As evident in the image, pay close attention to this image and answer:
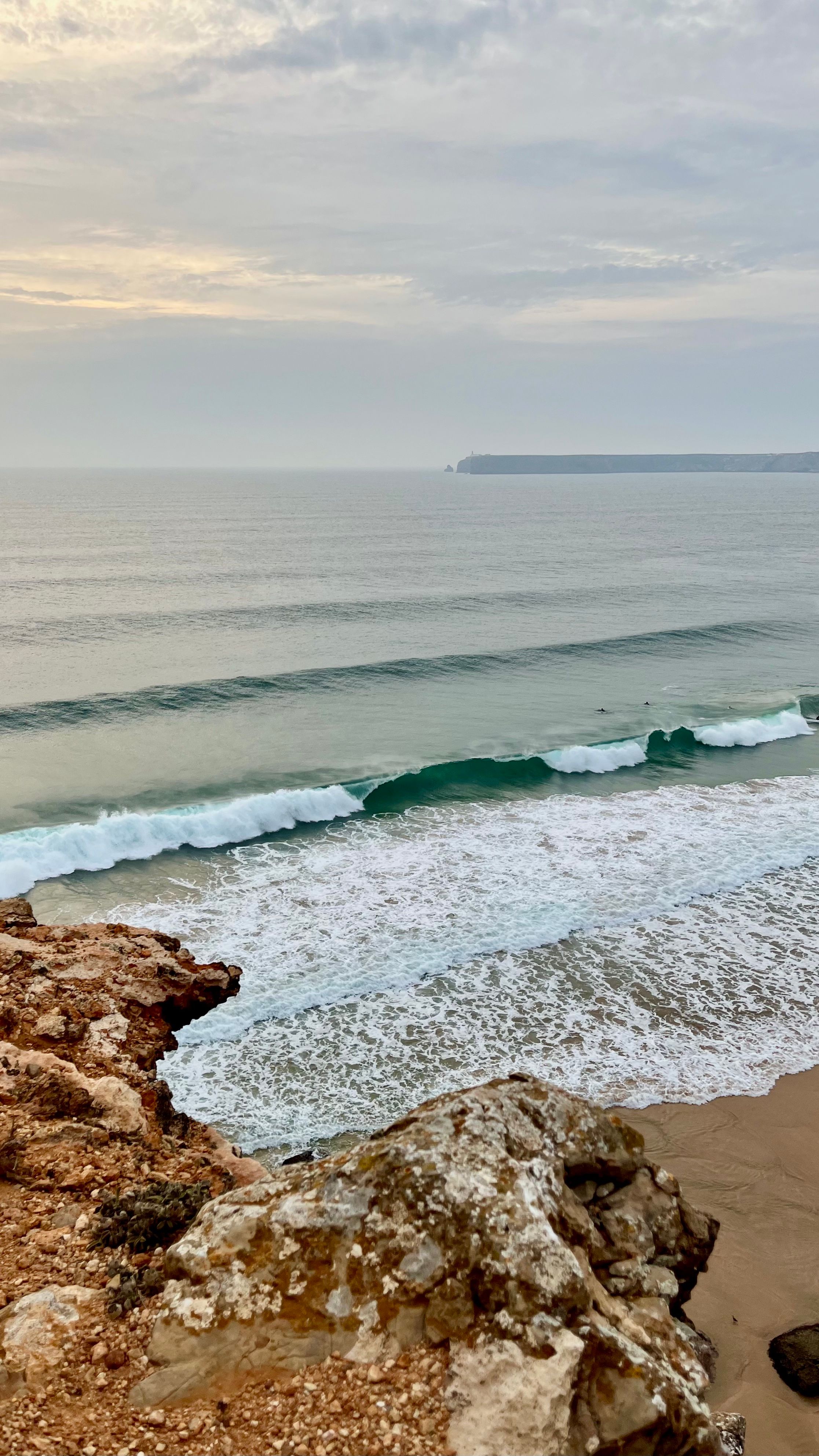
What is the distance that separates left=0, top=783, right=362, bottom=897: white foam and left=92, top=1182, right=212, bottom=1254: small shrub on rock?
13.3 m

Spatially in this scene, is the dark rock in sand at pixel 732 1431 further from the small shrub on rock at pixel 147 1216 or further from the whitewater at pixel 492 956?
the whitewater at pixel 492 956

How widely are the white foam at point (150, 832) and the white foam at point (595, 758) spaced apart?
635 cm

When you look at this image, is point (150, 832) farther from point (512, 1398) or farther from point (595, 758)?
point (512, 1398)

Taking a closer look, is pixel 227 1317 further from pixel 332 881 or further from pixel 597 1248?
pixel 332 881

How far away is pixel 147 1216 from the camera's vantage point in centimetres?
526

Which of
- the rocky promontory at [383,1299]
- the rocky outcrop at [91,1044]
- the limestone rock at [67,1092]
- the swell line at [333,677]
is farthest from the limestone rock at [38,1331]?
the swell line at [333,677]

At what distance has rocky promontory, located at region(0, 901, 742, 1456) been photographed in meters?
3.95

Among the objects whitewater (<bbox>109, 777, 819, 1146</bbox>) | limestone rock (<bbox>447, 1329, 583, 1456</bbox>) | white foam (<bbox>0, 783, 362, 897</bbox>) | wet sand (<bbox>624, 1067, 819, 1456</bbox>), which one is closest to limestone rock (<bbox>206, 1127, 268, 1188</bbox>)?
limestone rock (<bbox>447, 1329, 583, 1456</bbox>)

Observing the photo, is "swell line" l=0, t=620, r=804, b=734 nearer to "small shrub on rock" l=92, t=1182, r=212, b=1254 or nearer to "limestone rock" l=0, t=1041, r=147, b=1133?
"limestone rock" l=0, t=1041, r=147, b=1133

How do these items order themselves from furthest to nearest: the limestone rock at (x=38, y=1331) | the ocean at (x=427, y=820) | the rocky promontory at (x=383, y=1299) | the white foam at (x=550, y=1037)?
the ocean at (x=427, y=820) < the white foam at (x=550, y=1037) < the limestone rock at (x=38, y=1331) < the rocky promontory at (x=383, y=1299)

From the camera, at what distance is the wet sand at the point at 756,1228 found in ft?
23.8

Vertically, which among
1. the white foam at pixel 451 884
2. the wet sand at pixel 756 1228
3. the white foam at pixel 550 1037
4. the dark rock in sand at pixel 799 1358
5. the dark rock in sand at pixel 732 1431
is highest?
the dark rock in sand at pixel 732 1431

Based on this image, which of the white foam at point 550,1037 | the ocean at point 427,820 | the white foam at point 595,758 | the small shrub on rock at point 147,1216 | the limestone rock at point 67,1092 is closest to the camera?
the small shrub on rock at point 147,1216

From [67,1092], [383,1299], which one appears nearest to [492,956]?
[67,1092]
